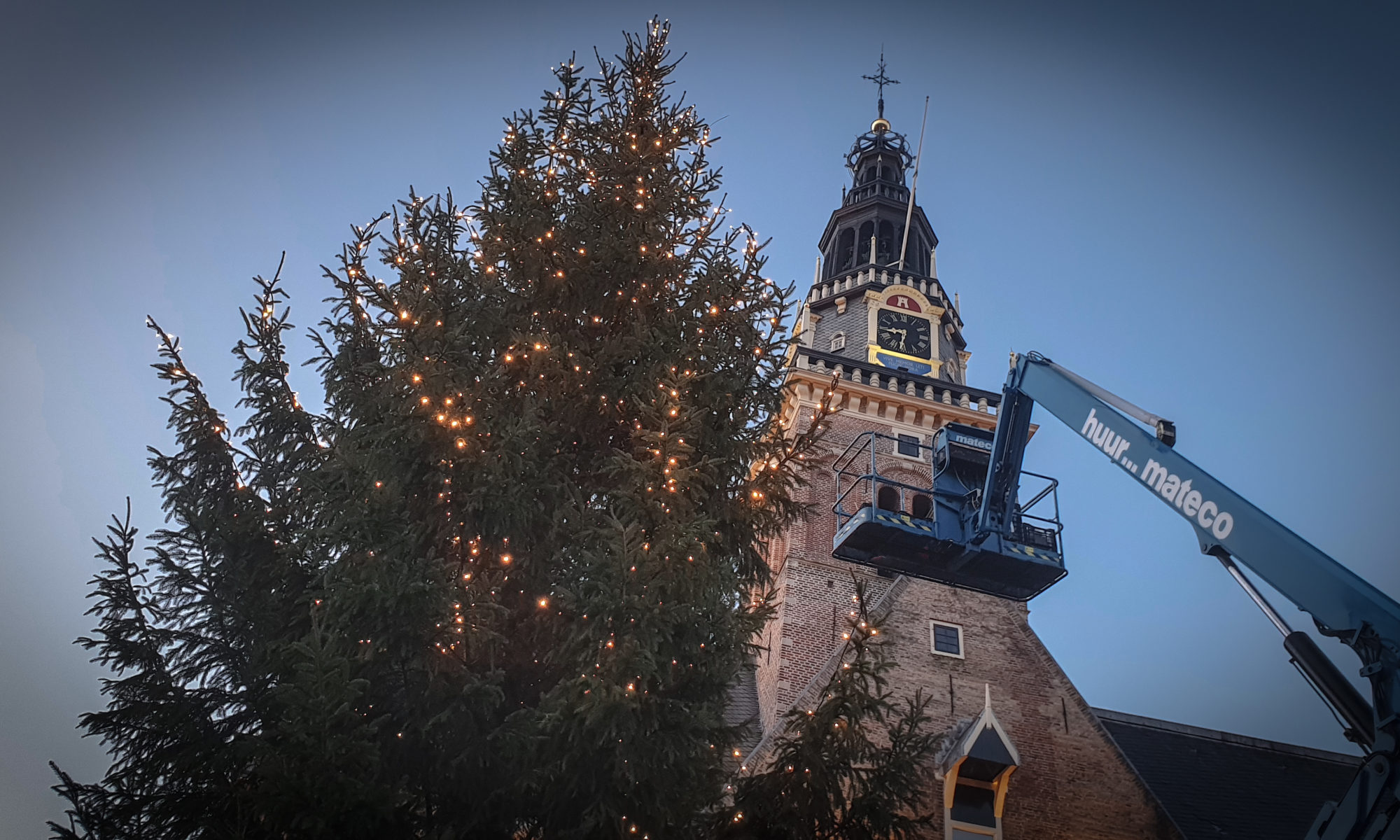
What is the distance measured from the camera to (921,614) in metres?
18.8

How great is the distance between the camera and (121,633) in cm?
701

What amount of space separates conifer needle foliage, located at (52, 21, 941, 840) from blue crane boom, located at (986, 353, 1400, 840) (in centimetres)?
520

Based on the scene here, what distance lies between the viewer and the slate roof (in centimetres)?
1839

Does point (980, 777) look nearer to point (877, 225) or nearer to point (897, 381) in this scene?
point (897, 381)

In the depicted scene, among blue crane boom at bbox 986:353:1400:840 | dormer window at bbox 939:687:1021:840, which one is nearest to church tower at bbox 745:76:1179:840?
dormer window at bbox 939:687:1021:840

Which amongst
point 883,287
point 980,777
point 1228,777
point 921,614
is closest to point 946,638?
point 921,614

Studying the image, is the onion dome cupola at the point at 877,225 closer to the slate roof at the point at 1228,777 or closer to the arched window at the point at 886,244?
the arched window at the point at 886,244

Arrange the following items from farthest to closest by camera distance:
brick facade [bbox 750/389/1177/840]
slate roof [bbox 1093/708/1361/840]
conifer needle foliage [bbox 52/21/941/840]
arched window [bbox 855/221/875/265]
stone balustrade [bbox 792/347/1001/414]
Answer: arched window [bbox 855/221/875/265] → stone balustrade [bbox 792/347/1001/414] → slate roof [bbox 1093/708/1361/840] → brick facade [bbox 750/389/1177/840] → conifer needle foliage [bbox 52/21/941/840]

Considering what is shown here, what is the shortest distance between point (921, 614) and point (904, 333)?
535 inches

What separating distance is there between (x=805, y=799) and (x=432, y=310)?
5.11 m

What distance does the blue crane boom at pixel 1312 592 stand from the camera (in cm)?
894

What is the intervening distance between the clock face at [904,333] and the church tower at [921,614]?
5cm

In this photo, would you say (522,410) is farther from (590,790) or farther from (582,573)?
(590,790)

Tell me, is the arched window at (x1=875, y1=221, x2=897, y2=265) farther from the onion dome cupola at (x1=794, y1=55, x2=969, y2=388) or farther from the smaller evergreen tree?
the smaller evergreen tree
